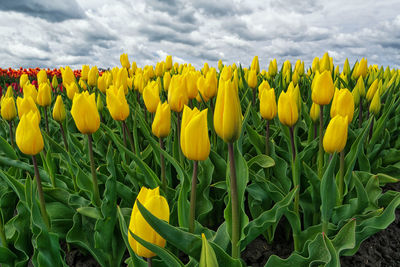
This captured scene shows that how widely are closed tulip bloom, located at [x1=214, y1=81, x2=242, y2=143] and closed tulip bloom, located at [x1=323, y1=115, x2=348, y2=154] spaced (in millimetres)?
775

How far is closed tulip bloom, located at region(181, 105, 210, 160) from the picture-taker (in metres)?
1.30

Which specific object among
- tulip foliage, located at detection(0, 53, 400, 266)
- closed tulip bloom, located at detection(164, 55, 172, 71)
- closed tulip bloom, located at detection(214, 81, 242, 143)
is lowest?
tulip foliage, located at detection(0, 53, 400, 266)

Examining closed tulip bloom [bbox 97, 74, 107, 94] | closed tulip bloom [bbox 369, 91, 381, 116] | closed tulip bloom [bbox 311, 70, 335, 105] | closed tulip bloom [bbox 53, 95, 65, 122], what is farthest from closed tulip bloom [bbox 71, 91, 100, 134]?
closed tulip bloom [bbox 369, 91, 381, 116]

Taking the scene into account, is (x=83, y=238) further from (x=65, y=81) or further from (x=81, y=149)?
(x=65, y=81)

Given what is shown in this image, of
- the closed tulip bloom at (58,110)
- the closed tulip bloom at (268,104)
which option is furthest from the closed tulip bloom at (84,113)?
the closed tulip bloom at (268,104)

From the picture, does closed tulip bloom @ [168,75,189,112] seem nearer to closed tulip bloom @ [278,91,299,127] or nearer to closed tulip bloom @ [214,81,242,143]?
closed tulip bloom @ [278,91,299,127]

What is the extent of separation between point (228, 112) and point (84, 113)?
1077mm

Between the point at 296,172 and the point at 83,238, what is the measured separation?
145 centimetres

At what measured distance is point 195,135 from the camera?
1.33 metres

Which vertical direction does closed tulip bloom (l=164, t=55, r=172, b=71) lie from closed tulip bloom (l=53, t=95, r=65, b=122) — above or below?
above

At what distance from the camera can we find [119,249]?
224 cm

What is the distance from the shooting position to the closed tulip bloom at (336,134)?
5.91ft

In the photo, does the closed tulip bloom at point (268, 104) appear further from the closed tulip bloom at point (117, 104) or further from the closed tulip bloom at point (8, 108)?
the closed tulip bloom at point (8, 108)

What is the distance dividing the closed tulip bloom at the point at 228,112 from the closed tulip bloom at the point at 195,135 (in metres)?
0.06
